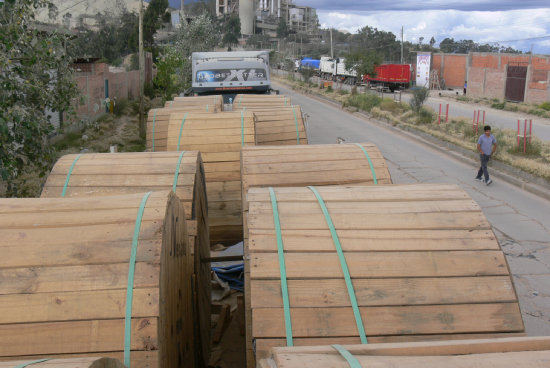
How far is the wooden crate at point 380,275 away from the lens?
331 cm

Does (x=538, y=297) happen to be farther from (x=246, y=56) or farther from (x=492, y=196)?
(x=246, y=56)

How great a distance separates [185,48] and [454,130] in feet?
70.2

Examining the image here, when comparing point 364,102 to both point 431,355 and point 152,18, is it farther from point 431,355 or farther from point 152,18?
point 431,355

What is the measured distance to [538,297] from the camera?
303 inches

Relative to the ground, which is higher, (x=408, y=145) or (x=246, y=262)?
(x=246, y=262)

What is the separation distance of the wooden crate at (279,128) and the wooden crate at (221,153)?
1.01m

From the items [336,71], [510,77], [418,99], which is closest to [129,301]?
[418,99]

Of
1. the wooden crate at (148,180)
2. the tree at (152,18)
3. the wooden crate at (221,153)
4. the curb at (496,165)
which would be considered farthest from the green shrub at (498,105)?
the wooden crate at (148,180)

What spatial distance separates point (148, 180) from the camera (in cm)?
534

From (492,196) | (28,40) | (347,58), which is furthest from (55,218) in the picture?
(347,58)

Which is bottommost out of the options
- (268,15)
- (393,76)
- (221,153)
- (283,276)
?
(283,276)

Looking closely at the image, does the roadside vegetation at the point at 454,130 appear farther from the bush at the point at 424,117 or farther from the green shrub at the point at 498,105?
the green shrub at the point at 498,105

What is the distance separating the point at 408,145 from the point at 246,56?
7.49 m

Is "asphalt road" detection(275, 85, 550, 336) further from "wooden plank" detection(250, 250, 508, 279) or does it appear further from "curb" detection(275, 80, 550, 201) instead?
"wooden plank" detection(250, 250, 508, 279)
